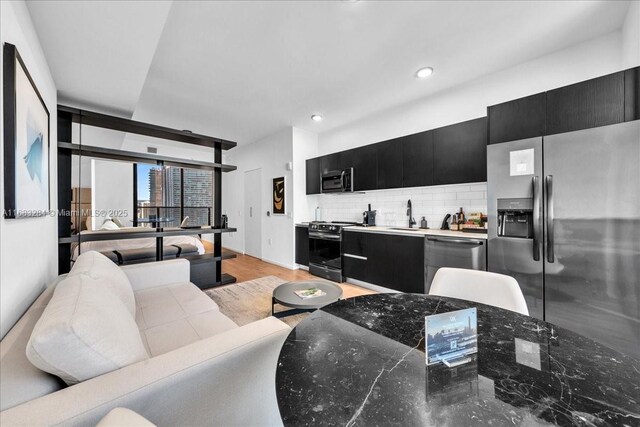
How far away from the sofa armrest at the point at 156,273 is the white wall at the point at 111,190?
202cm

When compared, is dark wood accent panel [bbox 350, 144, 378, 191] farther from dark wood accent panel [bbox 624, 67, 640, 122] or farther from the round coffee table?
dark wood accent panel [bbox 624, 67, 640, 122]

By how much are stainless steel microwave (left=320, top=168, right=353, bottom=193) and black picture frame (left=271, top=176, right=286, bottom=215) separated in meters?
0.89

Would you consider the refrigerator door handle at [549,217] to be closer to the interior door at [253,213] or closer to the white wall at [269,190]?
the white wall at [269,190]

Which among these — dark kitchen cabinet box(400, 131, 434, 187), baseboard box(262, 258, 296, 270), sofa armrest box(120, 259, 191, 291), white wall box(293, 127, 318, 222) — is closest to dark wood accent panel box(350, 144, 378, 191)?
dark kitchen cabinet box(400, 131, 434, 187)

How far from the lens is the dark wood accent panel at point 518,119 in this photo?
2.08 m

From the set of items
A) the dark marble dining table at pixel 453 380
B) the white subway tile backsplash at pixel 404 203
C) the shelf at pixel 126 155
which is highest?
the shelf at pixel 126 155

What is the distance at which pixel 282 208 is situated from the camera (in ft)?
16.1

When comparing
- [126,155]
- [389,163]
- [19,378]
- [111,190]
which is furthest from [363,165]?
[111,190]

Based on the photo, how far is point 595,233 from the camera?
5.90ft

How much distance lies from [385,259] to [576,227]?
1.83 metres

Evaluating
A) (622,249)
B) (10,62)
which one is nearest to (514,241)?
(622,249)

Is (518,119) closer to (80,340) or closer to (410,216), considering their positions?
(410,216)

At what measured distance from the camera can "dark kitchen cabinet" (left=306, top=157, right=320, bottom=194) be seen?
181 inches

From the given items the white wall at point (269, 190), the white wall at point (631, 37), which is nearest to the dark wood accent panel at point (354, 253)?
the white wall at point (269, 190)
